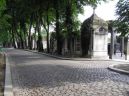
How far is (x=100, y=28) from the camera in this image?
39312mm

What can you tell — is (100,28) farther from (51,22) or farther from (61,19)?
(51,22)

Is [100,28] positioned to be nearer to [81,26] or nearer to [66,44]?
[81,26]

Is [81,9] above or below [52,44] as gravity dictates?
above

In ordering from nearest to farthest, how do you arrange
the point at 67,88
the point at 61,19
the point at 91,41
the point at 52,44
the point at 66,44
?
1. the point at 67,88
2. the point at 91,41
3. the point at 61,19
4. the point at 66,44
5. the point at 52,44

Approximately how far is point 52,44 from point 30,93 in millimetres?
48217

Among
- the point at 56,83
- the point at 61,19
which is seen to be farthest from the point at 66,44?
the point at 56,83

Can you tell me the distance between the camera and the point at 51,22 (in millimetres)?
62375

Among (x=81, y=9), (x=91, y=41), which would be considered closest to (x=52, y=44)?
(x=81, y=9)

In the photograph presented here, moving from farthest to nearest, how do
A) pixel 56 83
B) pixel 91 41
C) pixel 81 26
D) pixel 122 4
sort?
pixel 81 26, pixel 91 41, pixel 122 4, pixel 56 83

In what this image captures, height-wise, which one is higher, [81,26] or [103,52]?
[81,26]

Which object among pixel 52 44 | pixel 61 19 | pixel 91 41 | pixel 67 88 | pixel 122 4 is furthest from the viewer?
pixel 52 44

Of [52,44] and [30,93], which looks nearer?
[30,93]

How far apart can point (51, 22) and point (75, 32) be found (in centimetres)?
2111

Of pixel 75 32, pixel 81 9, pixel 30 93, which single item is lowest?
pixel 30 93
